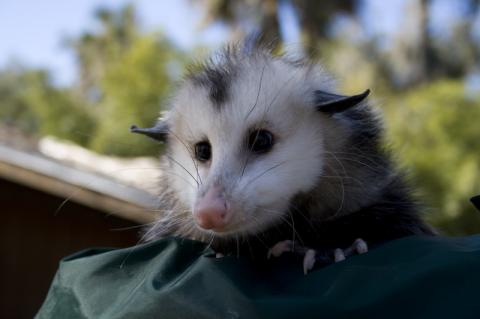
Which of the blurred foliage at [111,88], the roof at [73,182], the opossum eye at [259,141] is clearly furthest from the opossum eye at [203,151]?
the blurred foliage at [111,88]

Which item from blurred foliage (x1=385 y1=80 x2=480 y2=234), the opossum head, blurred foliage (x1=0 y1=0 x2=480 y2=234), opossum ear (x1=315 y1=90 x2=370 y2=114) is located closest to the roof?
blurred foliage (x1=0 y1=0 x2=480 y2=234)

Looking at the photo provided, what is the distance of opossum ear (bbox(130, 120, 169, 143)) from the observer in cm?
179

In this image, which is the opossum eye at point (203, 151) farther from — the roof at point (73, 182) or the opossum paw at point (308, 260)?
the roof at point (73, 182)

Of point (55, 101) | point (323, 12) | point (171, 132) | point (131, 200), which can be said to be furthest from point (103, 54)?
point (171, 132)

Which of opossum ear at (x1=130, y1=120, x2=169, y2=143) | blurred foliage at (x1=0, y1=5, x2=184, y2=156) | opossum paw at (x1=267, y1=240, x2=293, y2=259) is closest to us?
opossum paw at (x1=267, y1=240, x2=293, y2=259)

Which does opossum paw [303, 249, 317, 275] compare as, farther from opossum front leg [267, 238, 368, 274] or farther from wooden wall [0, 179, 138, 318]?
wooden wall [0, 179, 138, 318]

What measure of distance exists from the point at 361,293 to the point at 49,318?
741 mm

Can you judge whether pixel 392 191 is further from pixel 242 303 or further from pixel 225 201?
pixel 242 303

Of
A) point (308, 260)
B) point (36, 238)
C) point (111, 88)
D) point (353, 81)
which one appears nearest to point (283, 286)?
point (308, 260)

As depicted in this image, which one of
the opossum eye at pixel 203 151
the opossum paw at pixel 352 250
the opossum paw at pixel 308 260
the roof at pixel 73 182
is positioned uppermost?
the opossum paw at pixel 352 250

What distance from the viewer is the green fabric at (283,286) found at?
1.04 m

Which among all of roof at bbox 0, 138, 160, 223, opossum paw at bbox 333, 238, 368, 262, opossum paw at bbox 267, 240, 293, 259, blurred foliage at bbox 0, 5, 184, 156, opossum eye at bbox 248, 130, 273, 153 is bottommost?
blurred foliage at bbox 0, 5, 184, 156

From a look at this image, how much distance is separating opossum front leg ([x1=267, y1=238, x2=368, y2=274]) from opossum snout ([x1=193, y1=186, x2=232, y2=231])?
16 centimetres

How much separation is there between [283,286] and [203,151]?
55 cm
